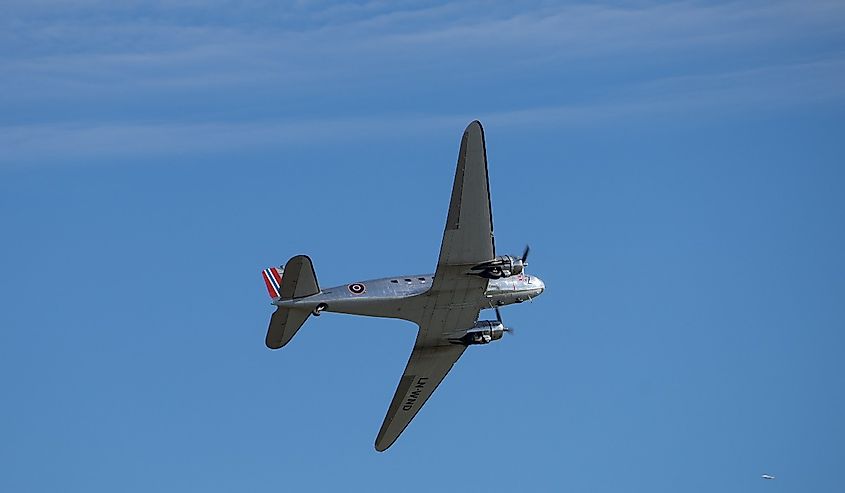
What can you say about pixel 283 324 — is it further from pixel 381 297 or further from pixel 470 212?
pixel 470 212

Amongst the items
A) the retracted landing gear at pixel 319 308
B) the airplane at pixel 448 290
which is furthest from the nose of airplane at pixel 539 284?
the retracted landing gear at pixel 319 308

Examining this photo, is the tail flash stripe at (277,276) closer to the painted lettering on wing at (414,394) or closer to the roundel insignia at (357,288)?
the roundel insignia at (357,288)

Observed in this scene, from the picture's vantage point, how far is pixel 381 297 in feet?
326

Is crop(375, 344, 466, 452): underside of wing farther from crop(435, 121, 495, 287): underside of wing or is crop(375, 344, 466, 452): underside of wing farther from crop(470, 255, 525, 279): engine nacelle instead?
crop(435, 121, 495, 287): underside of wing

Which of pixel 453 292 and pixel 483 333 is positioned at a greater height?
pixel 453 292

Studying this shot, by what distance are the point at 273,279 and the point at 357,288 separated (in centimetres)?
554

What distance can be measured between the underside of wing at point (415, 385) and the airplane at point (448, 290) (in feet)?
0.31

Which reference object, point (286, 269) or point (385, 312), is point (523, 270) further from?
point (286, 269)

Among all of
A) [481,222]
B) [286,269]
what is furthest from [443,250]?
[286,269]

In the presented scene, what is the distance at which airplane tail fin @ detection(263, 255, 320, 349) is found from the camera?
95.7 meters

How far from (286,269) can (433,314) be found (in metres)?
12.3

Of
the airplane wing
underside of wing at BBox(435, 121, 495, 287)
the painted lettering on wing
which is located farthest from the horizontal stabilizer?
the painted lettering on wing

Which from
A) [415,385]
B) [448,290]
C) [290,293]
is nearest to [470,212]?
[448,290]

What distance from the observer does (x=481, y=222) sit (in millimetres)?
95000
